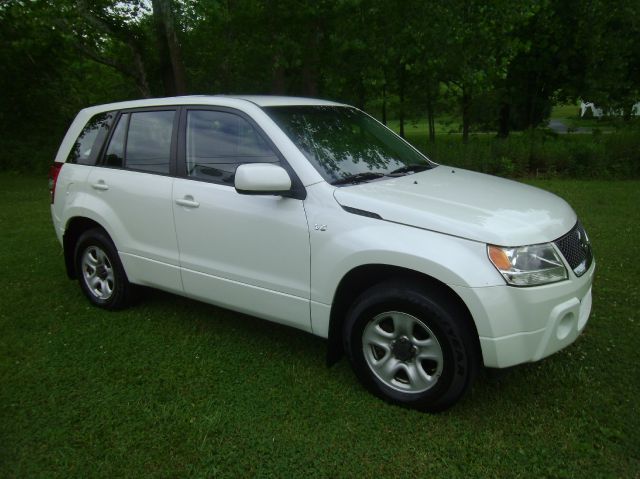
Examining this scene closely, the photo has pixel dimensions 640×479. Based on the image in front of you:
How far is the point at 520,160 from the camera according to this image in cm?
1214

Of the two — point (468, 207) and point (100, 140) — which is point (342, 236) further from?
point (100, 140)

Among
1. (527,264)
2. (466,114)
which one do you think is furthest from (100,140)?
(466,114)

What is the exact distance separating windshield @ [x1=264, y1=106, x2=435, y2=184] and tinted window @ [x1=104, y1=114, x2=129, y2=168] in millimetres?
1475

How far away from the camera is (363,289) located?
3375 millimetres

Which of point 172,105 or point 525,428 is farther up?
point 172,105

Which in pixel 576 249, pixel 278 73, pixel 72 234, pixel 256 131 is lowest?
pixel 72 234

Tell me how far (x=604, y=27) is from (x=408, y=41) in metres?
8.47

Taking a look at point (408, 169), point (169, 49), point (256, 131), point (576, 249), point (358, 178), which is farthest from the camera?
point (169, 49)

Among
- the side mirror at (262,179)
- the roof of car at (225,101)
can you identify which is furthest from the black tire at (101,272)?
the side mirror at (262,179)

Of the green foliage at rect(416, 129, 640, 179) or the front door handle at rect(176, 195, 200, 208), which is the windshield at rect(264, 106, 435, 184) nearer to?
the front door handle at rect(176, 195, 200, 208)

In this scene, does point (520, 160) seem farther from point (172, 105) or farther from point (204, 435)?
point (204, 435)

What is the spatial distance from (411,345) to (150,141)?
8.47 feet

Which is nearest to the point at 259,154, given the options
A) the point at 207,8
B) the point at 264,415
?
the point at 264,415

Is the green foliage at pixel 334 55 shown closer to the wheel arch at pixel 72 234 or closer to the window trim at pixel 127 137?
the window trim at pixel 127 137
